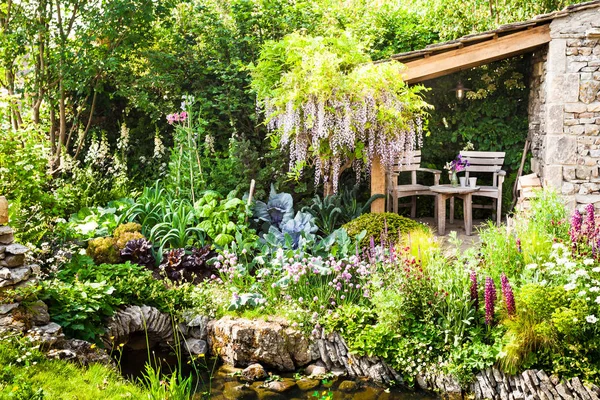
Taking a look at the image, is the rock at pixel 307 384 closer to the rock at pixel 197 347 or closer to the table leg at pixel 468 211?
the rock at pixel 197 347

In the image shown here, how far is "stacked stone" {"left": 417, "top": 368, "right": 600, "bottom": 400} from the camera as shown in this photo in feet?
13.6

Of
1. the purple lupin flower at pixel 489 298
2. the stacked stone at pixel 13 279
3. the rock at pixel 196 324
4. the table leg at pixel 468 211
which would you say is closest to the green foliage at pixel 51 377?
the stacked stone at pixel 13 279

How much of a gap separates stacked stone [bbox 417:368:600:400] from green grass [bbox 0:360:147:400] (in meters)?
2.17

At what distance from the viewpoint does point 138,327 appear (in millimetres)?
5043

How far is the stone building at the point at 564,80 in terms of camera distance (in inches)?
281

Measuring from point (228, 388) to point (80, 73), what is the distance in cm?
514

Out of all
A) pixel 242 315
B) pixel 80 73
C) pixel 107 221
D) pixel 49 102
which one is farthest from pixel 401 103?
pixel 49 102

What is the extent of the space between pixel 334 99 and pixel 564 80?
9.36 feet

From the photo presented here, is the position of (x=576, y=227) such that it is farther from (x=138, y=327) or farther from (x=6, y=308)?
(x=6, y=308)

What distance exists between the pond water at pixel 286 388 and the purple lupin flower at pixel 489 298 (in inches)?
28.3

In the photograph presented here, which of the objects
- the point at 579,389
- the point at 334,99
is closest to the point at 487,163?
the point at 334,99

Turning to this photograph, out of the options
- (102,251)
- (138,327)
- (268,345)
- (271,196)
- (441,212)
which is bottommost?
(268,345)

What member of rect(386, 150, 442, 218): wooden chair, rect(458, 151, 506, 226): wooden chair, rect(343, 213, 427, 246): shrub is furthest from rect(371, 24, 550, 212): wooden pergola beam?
rect(458, 151, 506, 226): wooden chair

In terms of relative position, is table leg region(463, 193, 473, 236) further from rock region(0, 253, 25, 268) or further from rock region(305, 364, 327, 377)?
rock region(0, 253, 25, 268)
